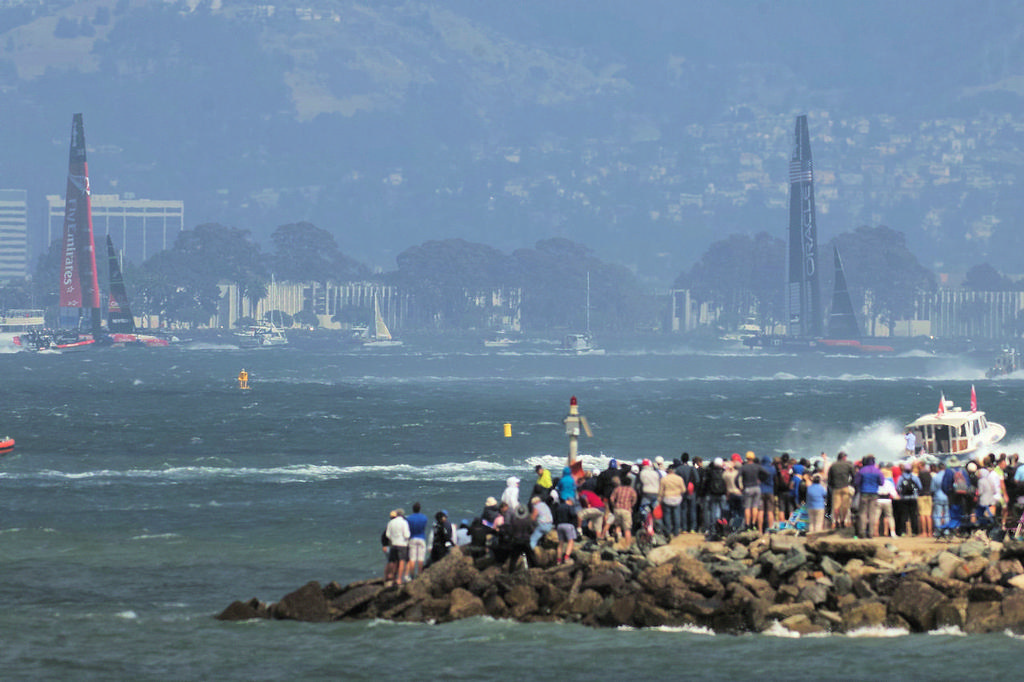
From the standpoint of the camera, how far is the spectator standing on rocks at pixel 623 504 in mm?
40375

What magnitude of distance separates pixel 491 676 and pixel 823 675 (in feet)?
20.9

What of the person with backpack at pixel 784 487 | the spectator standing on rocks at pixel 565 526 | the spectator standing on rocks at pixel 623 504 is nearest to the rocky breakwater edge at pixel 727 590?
the spectator standing on rocks at pixel 565 526

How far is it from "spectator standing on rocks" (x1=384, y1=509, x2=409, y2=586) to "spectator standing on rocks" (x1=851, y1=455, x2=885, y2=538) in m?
10.1

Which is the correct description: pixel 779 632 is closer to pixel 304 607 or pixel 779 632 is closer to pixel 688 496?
pixel 688 496

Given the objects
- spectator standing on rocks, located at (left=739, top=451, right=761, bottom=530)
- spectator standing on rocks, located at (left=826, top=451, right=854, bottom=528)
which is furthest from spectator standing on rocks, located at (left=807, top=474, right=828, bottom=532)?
spectator standing on rocks, located at (left=739, top=451, right=761, bottom=530)

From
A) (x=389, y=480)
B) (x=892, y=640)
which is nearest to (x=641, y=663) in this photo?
(x=892, y=640)

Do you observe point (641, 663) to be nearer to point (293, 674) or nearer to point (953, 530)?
point (293, 674)

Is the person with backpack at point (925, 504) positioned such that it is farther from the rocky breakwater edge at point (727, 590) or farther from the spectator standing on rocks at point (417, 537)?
the spectator standing on rocks at point (417, 537)

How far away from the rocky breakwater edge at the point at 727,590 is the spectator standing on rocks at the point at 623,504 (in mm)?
1201

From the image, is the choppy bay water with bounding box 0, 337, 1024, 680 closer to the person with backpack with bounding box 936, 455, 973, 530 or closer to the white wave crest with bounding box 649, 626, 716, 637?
the white wave crest with bounding box 649, 626, 716, 637

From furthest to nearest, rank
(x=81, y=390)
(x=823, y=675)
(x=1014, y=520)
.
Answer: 1. (x=81, y=390)
2. (x=1014, y=520)
3. (x=823, y=675)

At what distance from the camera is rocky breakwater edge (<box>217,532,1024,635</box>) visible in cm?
3588

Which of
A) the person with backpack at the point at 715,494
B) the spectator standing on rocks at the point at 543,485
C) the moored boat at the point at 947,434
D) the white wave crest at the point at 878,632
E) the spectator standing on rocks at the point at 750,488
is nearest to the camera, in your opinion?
the white wave crest at the point at 878,632

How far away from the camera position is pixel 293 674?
35.0 m
